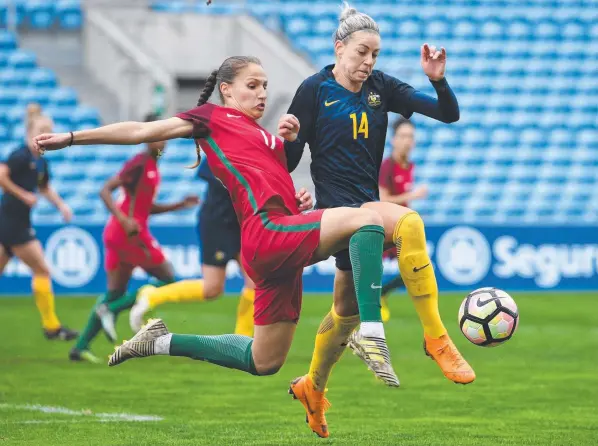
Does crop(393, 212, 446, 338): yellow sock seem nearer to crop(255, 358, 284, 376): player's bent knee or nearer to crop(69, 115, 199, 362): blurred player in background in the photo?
crop(255, 358, 284, 376): player's bent knee

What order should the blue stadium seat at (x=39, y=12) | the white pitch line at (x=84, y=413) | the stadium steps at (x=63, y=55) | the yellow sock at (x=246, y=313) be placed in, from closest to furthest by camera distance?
the white pitch line at (x=84, y=413)
the yellow sock at (x=246, y=313)
the stadium steps at (x=63, y=55)
the blue stadium seat at (x=39, y=12)

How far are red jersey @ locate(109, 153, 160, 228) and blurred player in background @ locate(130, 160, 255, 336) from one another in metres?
0.45

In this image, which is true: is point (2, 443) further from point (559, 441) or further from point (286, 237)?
point (559, 441)

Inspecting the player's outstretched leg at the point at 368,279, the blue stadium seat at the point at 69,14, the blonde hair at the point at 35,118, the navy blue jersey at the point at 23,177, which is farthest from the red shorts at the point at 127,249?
the blue stadium seat at the point at 69,14

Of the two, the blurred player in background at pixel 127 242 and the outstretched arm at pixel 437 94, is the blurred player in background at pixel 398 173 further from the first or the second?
the outstretched arm at pixel 437 94

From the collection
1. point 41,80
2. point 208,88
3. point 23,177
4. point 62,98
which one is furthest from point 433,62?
point 41,80

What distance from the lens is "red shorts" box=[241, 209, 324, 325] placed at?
5.28 m

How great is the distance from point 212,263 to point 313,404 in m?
3.77

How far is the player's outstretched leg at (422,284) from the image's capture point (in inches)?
220

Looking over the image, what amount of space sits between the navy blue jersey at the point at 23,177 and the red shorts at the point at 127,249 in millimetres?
1392

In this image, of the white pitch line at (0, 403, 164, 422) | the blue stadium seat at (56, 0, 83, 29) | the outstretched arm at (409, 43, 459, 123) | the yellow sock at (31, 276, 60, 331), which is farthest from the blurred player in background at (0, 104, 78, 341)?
the blue stadium seat at (56, 0, 83, 29)

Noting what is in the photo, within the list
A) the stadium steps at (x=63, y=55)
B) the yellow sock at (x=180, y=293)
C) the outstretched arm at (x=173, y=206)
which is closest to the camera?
the yellow sock at (x=180, y=293)

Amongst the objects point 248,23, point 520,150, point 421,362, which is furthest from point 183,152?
point 421,362

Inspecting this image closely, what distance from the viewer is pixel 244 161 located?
5.47 metres
